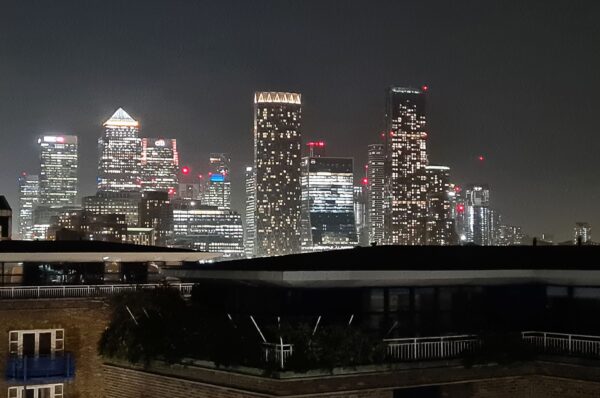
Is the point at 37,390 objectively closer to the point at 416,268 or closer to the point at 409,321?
the point at 409,321

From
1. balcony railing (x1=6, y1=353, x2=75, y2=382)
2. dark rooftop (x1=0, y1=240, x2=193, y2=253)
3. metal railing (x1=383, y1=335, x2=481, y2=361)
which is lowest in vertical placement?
balcony railing (x1=6, y1=353, x2=75, y2=382)

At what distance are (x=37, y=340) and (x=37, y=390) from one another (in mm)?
1809

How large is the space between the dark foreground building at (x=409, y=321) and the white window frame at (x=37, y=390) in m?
4.19

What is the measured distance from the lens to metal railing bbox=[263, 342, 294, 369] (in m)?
23.8

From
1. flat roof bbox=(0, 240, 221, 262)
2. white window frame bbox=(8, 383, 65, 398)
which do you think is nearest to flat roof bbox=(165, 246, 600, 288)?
white window frame bbox=(8, 383, 65, 398)

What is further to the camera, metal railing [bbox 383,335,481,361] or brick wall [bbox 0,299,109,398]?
brick wall [bbox 0,299,109,398]

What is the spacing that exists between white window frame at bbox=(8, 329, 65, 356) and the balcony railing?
0.19 meters

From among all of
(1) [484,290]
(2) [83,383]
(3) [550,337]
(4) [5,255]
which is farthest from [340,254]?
(4) [5,255]

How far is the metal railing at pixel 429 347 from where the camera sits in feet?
83.8

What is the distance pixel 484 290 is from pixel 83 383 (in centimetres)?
1376

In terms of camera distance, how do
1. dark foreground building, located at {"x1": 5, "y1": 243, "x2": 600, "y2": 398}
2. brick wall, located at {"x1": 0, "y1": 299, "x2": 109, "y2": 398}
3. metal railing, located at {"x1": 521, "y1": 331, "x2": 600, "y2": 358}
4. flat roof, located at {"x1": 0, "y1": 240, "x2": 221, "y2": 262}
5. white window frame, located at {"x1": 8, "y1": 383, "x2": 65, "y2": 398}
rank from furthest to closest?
flat roof, located at {"x1": 0, "y1": 240, "x2": 221, "y2": 262}
white window frame, located at {"x1": 8, "y1": 383, "x2": 65, "y2": 398}
brick wall, located at {"x1": 0, "y1": 299, "x2": 109, "y2": 398}
metal railing, located at {"x1": 521, "y1": 331, "x2": 600, "y2": 358}
dark foreground building, located at {"x1": 5, "y1": 243, "x2": 600, "y2": 398}

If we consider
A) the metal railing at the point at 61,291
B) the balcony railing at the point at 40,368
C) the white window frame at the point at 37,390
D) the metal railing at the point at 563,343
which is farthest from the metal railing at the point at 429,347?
the white window frame at the point at 37,390

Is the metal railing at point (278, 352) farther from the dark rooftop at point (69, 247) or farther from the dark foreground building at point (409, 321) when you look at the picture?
the dark rooftop at point (69, 247)

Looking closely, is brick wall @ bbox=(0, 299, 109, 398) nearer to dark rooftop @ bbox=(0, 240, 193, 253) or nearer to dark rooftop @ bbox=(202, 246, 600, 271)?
dark rooftop @ bbox=(0, 240, 193, 253)
